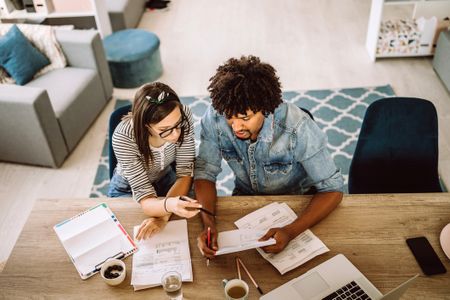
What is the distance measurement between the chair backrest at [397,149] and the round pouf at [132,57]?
7.52 ft

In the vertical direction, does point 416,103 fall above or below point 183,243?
above

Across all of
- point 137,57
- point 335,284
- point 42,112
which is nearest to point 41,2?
point 137,57

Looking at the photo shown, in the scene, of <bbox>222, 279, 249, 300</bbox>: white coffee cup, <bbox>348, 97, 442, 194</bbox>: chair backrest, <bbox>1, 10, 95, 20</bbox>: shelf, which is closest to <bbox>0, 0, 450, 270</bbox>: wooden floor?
<bbox>1, 10, 95, 20</bbox>: shelf

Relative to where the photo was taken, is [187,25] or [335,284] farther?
[187,25]

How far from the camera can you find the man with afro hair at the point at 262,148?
1563mm

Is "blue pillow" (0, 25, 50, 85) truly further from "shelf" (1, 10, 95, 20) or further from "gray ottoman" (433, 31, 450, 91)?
"gray ottoman" (433, 31, 450, 91)

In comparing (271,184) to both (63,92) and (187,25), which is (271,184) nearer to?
(63,92)

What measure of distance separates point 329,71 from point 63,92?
2243 millimetres

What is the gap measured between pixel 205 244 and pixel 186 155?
479 millimetres

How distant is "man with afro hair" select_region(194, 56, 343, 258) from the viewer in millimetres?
1563

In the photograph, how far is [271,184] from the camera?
192cm

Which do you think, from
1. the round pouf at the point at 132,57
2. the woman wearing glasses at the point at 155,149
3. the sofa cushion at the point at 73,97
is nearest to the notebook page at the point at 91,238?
the woman wearing glasses at the point at 155,149

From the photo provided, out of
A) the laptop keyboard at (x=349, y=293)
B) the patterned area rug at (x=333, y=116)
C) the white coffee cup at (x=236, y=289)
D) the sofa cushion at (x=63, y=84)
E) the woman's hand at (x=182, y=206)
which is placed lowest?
the patterned area rug at (x=333, y=116)

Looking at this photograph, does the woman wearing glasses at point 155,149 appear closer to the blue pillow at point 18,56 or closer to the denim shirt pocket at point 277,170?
the denim shirt pocket at point 277,170
